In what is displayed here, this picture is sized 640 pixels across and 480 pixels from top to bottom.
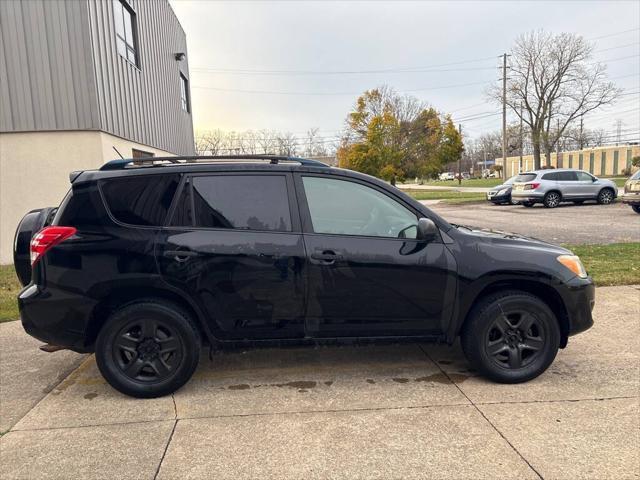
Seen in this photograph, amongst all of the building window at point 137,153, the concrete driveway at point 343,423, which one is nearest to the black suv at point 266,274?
the concrete driveway at point 343,423

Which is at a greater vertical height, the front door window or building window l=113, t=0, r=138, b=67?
building window l=113, t=0, r=138, b=67

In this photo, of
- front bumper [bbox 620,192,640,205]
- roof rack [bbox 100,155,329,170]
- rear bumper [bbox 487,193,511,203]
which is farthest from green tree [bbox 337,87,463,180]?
roof rack [bbox 100,155,329,170]

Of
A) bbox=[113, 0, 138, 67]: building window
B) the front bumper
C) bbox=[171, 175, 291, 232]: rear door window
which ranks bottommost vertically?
the front bumper

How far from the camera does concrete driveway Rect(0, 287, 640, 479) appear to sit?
2598 mm

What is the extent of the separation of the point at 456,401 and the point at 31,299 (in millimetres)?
3232

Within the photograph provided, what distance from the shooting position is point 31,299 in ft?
11.1

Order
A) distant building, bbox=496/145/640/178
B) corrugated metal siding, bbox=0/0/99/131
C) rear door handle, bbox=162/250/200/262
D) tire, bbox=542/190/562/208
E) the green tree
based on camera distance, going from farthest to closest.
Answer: distant building, bbox=496/145/640/178
the green tree
tire, bbox=542/190/562/208
corrugated metal siding, bbox=0/0/99/131
rear door handle, bbox=162/250/200/262

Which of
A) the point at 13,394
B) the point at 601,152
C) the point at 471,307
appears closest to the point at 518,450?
the point at 471,307

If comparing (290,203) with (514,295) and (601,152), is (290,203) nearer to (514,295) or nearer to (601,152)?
(514,295)

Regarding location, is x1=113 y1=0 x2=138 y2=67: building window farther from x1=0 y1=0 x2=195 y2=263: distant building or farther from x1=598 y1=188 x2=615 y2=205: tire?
x1=598 y1=188 x2=615 y2=205: tire

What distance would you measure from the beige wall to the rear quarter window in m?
6.77

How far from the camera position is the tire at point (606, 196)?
813 inches

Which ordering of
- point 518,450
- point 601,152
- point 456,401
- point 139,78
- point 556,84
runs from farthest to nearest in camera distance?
point 601,152, point 556,84, point 139,78, point 456,401, point 518,450

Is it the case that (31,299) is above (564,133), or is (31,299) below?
below
